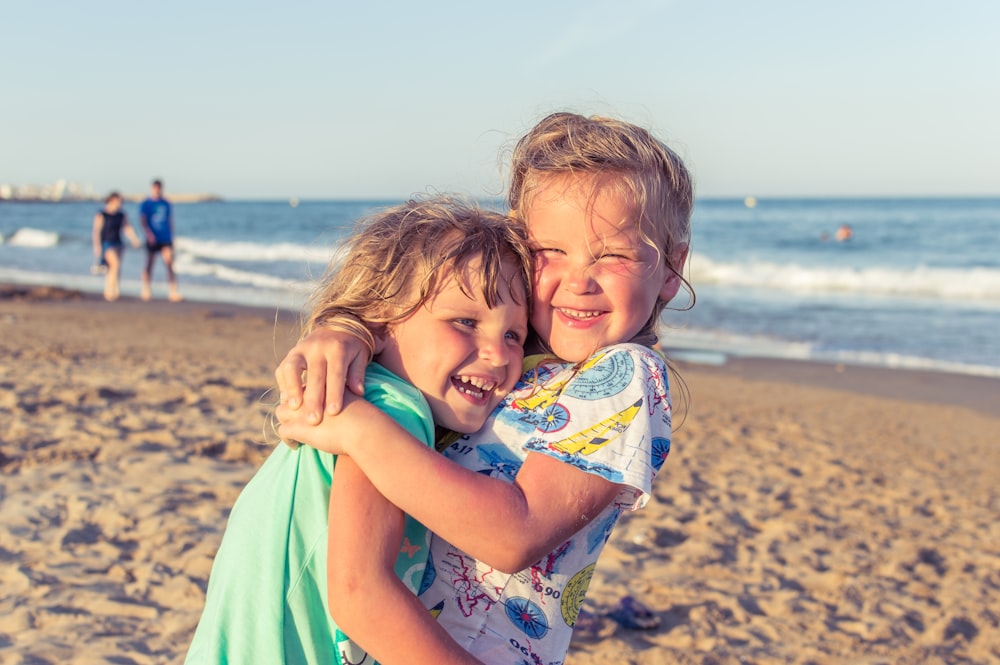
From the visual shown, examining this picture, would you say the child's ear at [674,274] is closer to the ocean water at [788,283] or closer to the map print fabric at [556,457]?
the map print fabric at [556,457]

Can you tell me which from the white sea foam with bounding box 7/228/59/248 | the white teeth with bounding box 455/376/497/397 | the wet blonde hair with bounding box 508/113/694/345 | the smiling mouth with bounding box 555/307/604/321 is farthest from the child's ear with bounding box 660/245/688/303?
the white sea foam with bounding box 7/228/59/248

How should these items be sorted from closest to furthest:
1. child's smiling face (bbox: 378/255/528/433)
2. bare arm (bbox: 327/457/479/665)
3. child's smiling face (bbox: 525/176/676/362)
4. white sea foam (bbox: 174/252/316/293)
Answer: bare arm (bbox: 327/457/479/665), child's smiling face (bbox: 378/255/528/433), child's smiling face (bbox: 525/176/676/362), white sea foam (bbox: 174/252/316/293)

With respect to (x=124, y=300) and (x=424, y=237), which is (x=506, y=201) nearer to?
(x=424, y=237)

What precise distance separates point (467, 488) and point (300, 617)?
0.34m

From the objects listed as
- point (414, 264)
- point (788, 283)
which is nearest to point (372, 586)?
point (414, 264)

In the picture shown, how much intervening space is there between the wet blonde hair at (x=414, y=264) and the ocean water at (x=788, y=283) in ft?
0.69

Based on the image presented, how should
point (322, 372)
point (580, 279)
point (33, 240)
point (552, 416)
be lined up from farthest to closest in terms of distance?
point (33, 240) → point (580, 279) → point (552, 416) → point (322, 372)

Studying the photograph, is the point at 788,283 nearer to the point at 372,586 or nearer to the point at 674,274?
the point at 674,274

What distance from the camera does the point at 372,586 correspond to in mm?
1260

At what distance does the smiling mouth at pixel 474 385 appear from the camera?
1.52m

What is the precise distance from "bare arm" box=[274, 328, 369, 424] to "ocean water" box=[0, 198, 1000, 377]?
406mm

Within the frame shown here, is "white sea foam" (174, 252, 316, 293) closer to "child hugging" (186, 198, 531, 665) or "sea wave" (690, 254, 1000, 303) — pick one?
"sea wave" (690, 254, 1000, 303)

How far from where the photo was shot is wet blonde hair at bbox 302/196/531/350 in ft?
4.95

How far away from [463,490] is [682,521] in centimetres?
396
